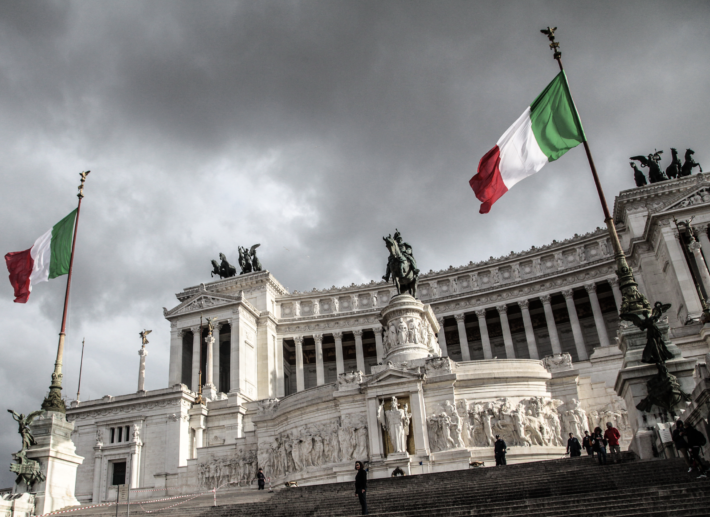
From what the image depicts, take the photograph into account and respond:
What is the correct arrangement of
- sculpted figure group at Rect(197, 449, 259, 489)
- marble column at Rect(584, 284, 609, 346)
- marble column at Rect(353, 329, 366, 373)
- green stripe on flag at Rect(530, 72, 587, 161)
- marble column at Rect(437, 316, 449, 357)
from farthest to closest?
1. marble column at Rect(437, 316, 449, 357)
2. marble column at Rect(353, 329, 366, 373)
3. marble column at Rect(584, 284, 609, 346)
4. sculpted figure group at Rect(197, 449, 259, 489)
5. green stripe on flag at Rect(530, 72, 587, 161)

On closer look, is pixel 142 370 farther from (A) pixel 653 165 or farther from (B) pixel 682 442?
(A) pixel 653 165

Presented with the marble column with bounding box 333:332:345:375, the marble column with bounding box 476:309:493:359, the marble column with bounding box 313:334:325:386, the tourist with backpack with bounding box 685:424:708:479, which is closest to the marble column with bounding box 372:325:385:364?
the marble column with bounding box 333:332:345:375

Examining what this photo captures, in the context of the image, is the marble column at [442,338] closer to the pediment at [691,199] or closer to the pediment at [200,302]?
the pediment at [200,302]

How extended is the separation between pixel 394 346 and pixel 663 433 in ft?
64.8

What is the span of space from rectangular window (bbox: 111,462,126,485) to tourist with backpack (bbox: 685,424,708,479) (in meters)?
38.8

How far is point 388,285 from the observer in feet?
225

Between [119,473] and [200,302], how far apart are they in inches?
906

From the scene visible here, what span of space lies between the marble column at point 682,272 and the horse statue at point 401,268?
905 inches

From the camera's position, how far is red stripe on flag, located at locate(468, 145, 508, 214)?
71.5 ft

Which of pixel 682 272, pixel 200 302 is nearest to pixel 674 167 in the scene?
pixel 682 272

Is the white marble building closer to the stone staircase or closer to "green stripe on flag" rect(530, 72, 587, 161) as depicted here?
the stone staircase

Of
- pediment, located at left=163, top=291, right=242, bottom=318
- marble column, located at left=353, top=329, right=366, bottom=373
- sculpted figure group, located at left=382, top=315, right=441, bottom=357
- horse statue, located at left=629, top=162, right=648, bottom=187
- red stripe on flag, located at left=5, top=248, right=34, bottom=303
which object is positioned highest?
horse statue, located at left=629, top=162, right=648, bottom=187

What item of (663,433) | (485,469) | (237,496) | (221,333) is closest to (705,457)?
(663,433)

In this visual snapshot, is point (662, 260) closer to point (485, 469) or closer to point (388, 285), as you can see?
point (388, 285)
